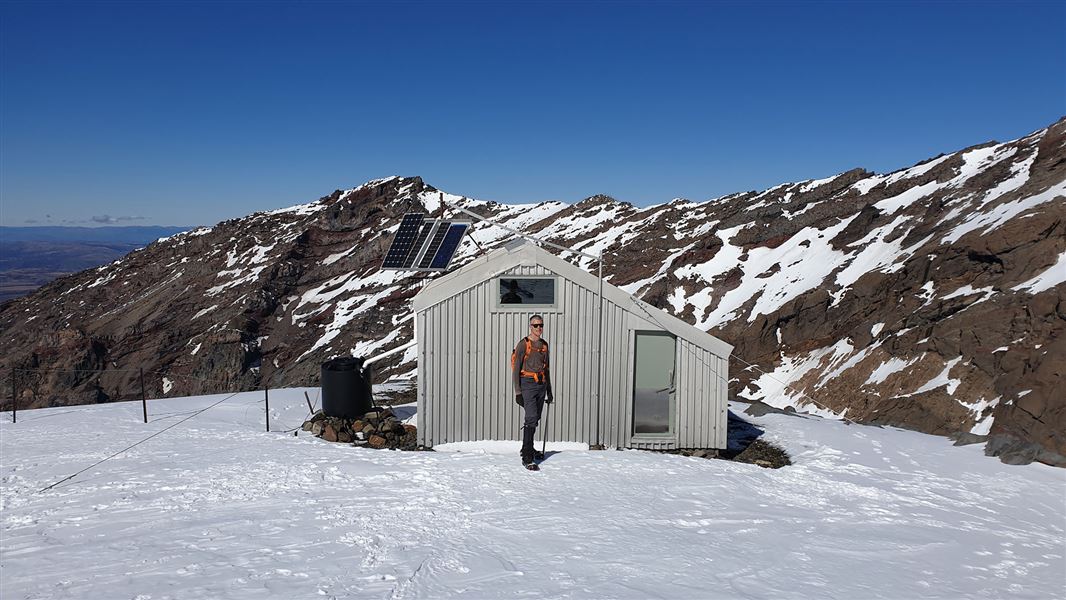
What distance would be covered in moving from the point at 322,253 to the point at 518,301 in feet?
211

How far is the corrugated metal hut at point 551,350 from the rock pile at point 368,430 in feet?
2.13

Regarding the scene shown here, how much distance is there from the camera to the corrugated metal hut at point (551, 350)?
11.5 meters

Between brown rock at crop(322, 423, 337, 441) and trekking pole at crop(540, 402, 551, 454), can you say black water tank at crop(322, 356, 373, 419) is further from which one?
trekking pole at crop(540, 402, 551, 454)

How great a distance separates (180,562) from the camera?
6.18m

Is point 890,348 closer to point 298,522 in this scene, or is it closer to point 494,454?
point 494,454

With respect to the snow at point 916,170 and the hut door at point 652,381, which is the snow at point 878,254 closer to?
the snow at point 916,170

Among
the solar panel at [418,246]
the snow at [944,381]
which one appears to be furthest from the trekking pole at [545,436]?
the snow at [944,381]

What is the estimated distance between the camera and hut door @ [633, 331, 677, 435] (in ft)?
38.9

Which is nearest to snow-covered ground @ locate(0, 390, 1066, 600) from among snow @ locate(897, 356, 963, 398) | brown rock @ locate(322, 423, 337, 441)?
brown rock @ locate(322, 423, 337, 441)

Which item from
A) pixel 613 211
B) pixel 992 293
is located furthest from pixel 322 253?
pixel 992 293

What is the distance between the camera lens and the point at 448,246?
12609 mm

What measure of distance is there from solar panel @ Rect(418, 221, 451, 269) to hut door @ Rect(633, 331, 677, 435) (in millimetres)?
4508

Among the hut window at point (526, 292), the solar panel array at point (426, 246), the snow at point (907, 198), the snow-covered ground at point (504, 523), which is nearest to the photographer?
the snow-covered ground at point (504, 523)

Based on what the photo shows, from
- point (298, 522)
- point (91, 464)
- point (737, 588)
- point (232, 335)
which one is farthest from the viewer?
point (232, 335)
